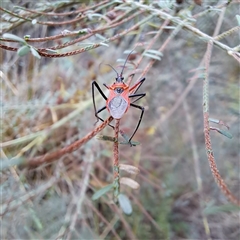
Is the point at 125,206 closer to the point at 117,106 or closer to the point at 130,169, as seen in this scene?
the point at 130,169

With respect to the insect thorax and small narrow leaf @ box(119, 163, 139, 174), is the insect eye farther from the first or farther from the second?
small narrow leaf @ box(119, 163, 139, 174)

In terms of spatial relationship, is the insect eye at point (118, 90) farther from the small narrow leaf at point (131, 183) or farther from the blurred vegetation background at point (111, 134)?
the blurred vegetation background at point (111, 134)

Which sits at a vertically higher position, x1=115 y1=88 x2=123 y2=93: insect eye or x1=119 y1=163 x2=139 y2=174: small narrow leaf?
x1=115 y1=88 x2=123 y2=93: insect eye

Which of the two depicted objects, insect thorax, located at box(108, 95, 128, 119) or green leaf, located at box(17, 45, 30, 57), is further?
insect thorax, located at box(108, 95, 128, 119)

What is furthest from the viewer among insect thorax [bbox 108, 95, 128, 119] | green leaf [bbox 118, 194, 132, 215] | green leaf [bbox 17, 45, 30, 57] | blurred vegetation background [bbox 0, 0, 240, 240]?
blurred vegetation background [bbox 0, 0, 240, 240]

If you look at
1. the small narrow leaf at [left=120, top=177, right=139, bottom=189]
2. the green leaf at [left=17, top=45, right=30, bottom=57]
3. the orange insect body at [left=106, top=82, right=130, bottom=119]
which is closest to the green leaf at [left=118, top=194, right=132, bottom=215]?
the small narrow leaf at [left=120, top=177, right=139, bottom=189]

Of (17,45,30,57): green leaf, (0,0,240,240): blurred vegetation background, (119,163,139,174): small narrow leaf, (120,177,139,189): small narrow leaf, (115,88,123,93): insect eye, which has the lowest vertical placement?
(0,0,240,240): blurred vegetation background

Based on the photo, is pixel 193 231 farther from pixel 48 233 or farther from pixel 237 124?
pixel 48 233
